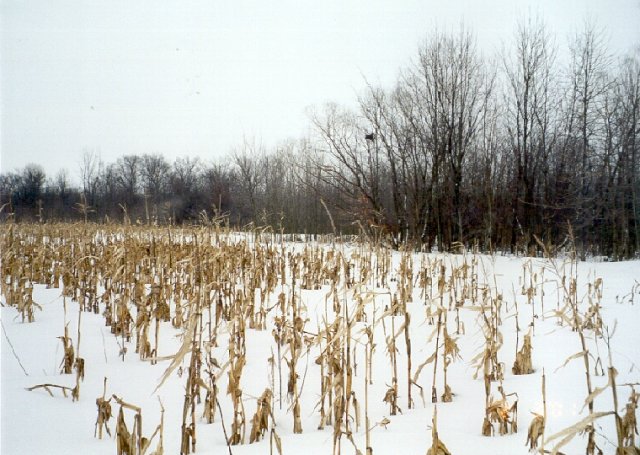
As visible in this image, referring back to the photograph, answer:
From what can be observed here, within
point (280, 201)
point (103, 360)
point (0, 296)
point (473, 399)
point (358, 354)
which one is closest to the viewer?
point (473, 399)

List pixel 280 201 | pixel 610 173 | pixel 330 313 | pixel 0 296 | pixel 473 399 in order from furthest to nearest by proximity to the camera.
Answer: pixel 280 201
pixel 610 173
pixel 330 313
pixel 0 296
pixel 473 399

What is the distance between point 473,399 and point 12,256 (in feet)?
20.5

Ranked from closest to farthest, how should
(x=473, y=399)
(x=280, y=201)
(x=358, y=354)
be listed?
(x=473, y=399), (x=358, y=354), (x=280, y=201)

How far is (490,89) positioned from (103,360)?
16557 millimetres

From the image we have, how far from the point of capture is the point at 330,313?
17.5 ft

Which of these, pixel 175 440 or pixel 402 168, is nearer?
pixel 175 440

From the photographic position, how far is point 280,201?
82.3ft

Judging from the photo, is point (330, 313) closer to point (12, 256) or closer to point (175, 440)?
point (175, 440)

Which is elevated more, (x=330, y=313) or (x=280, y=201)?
(x=280, y=201)

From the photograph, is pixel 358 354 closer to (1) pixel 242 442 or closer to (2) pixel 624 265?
(1) pixel 242 442

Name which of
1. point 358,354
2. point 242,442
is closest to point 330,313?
point 358,354

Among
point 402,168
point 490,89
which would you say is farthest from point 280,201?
point 490,89

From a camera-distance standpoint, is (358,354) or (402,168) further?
(402,168)

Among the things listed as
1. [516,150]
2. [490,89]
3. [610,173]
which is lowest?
[610,173]
